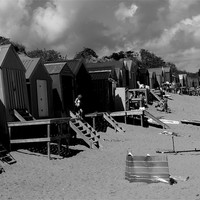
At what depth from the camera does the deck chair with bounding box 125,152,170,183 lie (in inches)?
488

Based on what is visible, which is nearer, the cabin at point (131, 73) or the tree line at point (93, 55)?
the cabin at point (131, 73)

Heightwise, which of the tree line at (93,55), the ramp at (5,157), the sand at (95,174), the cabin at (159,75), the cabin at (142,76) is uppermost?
the tree line at (93,55)

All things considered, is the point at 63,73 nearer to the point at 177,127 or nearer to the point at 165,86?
the point at 177,127

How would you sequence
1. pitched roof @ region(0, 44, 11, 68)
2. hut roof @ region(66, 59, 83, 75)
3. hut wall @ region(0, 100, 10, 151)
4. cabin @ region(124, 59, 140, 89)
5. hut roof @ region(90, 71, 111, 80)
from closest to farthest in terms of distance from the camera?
hut wall @ region(0, 100, 10, 151)
pitched roof @ region(0, 44, 11, 68)
hut roof @ region(66, 59, 83, 75)
hut roof @ region(90, 71, 111, 80)
cabin @ region(124, 59, 140, 89)

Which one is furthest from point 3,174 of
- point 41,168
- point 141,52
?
point 141,52

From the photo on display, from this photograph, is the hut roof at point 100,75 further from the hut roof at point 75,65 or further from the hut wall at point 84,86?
the hut roof at point 75,65

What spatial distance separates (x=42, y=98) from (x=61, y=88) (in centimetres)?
237

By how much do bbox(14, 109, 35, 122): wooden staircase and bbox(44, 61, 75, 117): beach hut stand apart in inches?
157

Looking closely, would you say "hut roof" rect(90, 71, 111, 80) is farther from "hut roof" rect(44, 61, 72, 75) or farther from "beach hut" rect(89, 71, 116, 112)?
"hut roof" rect(44, 61, 72, 75)

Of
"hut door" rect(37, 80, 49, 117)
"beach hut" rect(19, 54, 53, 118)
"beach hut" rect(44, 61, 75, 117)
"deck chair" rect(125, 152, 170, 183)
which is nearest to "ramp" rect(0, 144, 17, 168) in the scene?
"beach hut" rect(19, 54, 53, 118)

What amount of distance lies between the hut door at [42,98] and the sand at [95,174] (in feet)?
9.30

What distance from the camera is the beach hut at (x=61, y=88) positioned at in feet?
77.3

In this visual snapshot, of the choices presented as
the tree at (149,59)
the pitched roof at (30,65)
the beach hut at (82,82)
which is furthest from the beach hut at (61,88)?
the tree at (149,59)

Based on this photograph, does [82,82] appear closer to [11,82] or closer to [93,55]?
[11,82]
